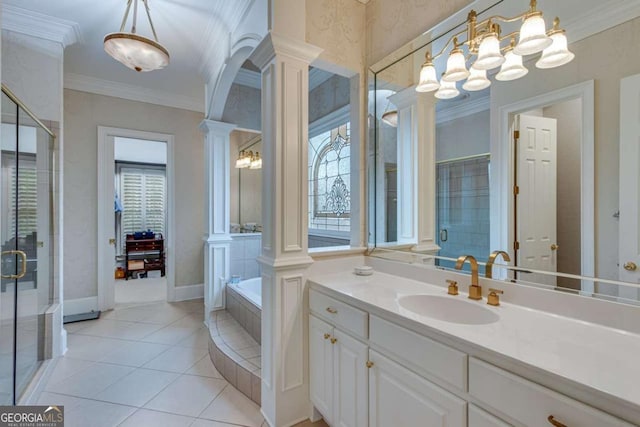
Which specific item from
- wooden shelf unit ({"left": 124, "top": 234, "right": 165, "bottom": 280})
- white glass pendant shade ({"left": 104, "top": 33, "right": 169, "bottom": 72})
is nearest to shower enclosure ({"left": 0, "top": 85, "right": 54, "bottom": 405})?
white glass pendant shade ({"left": 104, "top": 33, "right": 169, "bottom": 72})

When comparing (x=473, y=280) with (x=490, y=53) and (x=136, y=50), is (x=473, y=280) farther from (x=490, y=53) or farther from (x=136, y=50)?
(x=136, y=50)

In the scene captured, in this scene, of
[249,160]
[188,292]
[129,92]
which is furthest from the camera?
[249,160]

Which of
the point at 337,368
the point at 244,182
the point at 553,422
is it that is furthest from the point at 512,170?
the point at 244,182

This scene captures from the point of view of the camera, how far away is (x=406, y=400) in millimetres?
1096

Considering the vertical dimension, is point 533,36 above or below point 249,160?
below

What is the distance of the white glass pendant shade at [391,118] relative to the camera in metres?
1.94

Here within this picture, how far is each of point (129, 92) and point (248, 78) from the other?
1.61 meters

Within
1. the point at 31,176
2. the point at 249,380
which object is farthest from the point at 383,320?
the point at 31,176

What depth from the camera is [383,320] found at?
1.21m

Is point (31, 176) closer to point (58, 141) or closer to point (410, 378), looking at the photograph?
point (58, 141)

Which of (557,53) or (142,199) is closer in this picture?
(557,53)

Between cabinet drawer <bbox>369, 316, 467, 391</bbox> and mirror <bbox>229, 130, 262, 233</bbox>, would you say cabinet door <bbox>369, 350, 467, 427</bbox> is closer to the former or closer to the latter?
cabinet drawer <bbox>369, 316, 467, 391</bbox>

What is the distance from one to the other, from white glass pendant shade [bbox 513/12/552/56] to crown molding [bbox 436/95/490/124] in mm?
250

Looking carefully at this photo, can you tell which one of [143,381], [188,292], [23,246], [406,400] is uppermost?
[23,246]
